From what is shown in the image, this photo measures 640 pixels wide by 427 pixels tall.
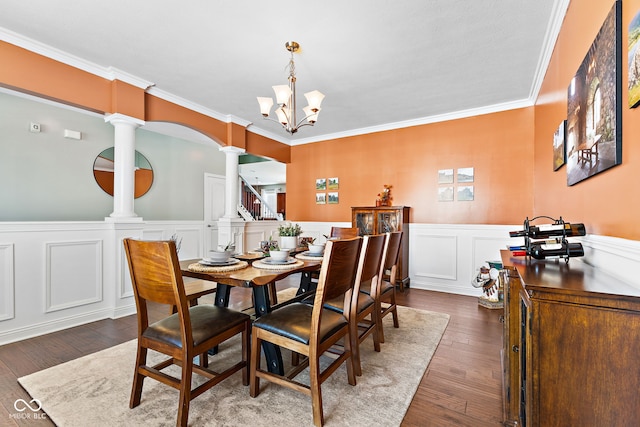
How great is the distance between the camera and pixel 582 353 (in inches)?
31.9

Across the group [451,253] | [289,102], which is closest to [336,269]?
[289,102]

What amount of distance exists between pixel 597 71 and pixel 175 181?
581 cm

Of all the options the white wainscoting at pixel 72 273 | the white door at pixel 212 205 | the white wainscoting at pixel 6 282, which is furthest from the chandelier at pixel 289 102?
the white door at pixel 212 205

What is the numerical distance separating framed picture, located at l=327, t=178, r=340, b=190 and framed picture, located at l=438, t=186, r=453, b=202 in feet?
5.80

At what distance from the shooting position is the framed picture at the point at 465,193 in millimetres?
4078

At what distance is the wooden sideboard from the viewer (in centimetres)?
75

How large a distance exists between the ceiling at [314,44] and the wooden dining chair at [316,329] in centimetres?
188

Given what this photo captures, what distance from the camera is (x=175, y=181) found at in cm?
548

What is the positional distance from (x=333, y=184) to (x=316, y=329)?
3962 millimetres

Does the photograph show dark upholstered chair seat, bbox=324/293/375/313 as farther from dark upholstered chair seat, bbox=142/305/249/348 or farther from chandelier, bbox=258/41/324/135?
chandelier, bbox=258/41/324/135

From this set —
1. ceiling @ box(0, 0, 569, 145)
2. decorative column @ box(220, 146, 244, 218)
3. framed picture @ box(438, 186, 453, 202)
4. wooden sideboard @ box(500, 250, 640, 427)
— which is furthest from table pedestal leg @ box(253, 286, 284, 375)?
framed picture @ box(438, 186, 453, 202)

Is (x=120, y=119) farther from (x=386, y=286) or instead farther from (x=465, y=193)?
(x=465, y=193)

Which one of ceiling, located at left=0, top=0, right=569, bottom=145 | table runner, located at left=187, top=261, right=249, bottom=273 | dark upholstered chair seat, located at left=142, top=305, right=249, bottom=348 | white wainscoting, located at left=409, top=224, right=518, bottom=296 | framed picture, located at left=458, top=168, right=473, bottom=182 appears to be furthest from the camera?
framed picture, located at left=458, top=168, right=473, bottom=182

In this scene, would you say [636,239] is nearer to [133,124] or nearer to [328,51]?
[328,51]
